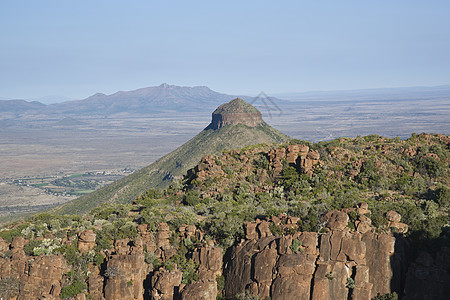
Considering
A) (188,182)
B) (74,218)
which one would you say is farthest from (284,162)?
(74,218)

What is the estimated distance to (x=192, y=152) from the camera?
111 m

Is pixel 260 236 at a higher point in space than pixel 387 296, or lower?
higher

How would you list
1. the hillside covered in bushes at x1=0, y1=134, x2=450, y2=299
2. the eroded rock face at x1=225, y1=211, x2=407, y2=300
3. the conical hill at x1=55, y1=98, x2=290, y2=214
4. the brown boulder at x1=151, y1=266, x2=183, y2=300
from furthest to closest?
the conical hill at x1=55, y1=98, x2=290, y2=214 < the brown boulder at x1=151, y1=266, x2=183, y2=300 < the hillside covered in bushes at x1=0, y1=134, x2=450, y2=299 < the eroded rock face at x1=225, y1=211, x2=407, y2=300

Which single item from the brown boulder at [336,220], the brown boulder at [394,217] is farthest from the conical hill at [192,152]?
the brown boulder at [394,217]

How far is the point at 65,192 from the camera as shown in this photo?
174000mm

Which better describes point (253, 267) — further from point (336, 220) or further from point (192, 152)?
point (192, 152)

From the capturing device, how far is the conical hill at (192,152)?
93.6 metres

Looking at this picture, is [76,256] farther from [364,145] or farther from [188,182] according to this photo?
[364,145]

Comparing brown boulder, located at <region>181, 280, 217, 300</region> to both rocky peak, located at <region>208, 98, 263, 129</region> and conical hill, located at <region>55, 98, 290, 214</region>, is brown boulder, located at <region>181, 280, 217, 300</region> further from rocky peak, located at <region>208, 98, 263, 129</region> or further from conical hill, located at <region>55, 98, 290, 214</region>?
rocky peak, located at <region>208, 98, 263, 129</region>

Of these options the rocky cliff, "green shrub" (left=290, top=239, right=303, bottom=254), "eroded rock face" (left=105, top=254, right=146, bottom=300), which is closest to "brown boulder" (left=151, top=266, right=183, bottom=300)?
the rocky cliff

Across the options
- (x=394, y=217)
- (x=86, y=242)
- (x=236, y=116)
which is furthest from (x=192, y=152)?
(x=394, y=217)

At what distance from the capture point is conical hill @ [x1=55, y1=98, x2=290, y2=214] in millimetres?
93600

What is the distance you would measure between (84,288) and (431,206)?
2326 centimetres

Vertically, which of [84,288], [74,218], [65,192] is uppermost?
[74,218]
